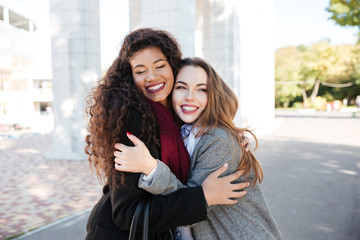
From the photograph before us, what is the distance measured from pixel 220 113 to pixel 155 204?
0.59 meters

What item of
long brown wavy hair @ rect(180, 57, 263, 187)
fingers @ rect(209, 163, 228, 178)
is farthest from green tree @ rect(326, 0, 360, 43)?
fingers @ rect(209, 163, 228, 178)

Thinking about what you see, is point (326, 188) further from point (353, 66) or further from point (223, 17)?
point (353, 66)

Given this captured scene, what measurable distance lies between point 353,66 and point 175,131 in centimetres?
4260

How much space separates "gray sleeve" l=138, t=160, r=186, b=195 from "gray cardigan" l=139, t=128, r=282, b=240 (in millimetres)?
A: 37

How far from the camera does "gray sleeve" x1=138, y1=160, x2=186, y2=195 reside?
1.26 metres

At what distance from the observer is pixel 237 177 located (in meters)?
1.47

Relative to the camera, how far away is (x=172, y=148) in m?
1.40

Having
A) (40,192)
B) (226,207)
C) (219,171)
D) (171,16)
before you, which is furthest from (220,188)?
(171,16)

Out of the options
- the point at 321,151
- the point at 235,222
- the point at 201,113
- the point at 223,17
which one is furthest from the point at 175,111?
the point at 223,17

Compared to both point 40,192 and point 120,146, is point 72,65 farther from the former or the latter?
point 120,146

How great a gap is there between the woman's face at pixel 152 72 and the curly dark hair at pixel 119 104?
0.03 meters

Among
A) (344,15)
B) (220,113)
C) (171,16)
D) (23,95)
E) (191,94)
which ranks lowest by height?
(220,113)

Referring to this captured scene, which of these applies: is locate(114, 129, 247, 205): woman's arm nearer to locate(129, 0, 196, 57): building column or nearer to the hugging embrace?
the hugging embrace

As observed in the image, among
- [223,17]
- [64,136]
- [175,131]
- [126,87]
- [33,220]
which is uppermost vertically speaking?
[223,17]
